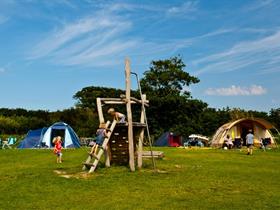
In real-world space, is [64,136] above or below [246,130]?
below

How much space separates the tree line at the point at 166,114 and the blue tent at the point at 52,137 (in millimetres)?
18803

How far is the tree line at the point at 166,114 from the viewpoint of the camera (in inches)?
2403

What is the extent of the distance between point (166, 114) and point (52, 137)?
1039 inches

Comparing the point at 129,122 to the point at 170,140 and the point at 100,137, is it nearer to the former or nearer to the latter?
the point at 100,137

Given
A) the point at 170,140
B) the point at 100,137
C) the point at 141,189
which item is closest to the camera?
the point at 141,189

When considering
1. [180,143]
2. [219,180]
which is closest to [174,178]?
[219,180]

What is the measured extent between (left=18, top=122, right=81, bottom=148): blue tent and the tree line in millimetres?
18803

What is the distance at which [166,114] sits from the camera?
64.2 m

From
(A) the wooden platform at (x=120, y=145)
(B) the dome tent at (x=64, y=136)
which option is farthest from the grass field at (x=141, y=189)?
(B) the dome tent at (x=64, y=136)

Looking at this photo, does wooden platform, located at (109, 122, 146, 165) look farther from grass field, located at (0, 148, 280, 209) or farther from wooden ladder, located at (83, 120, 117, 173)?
grass field, located at (0, 148, 280, 209)

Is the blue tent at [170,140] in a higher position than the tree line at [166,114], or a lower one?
lower

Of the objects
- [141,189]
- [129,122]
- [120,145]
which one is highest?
[129,122]

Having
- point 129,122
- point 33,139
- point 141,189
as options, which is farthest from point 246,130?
point 141,189

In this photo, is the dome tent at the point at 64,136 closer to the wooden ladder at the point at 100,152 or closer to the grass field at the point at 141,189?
the grass field at the point at 141,189
